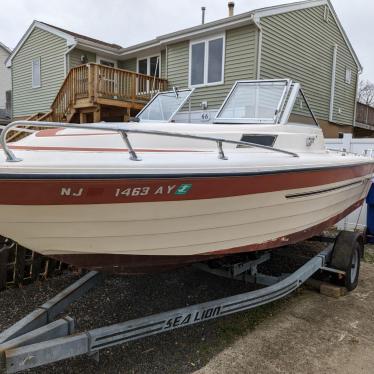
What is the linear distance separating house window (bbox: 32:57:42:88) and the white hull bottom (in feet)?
54.1

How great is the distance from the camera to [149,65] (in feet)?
49.8

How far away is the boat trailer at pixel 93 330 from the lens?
7.79 feet

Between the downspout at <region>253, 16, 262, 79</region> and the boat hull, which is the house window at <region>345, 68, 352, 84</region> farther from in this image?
the boat hull

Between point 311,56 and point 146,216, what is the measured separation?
42.5 feet

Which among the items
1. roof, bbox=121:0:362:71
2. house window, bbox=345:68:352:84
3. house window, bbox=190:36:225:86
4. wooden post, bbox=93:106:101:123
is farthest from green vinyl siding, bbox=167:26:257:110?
house window, bbox=345:68:352:84

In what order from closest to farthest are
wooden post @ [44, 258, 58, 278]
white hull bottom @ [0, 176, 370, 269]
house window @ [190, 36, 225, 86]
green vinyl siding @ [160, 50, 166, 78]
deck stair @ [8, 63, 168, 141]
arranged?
white hull bottom @ [0, 176, 370, 269] < wooden post @ [44, 258, 58, 278] < deck stair @ [8, 63, 168, 141] < house window @ [190, 36, 225, 86] < green vinyl siding @ [160, 50, 166, 78]

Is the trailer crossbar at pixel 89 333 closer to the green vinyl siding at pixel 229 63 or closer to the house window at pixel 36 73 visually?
the green vinyl siding at pixel 229 63

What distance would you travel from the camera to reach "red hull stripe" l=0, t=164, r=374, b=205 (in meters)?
2.27

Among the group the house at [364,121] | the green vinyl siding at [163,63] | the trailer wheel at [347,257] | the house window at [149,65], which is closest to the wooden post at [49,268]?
the trailer wheel at [347,257]

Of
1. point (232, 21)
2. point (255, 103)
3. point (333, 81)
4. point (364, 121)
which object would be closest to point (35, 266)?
point (255, 103)

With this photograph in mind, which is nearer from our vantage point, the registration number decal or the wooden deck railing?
the registration number decal

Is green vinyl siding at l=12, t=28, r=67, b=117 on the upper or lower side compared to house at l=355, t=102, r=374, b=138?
upper

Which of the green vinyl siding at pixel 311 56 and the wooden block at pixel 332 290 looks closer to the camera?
the wooden block at pixel 332 290

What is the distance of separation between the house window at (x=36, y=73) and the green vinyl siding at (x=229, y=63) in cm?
727
